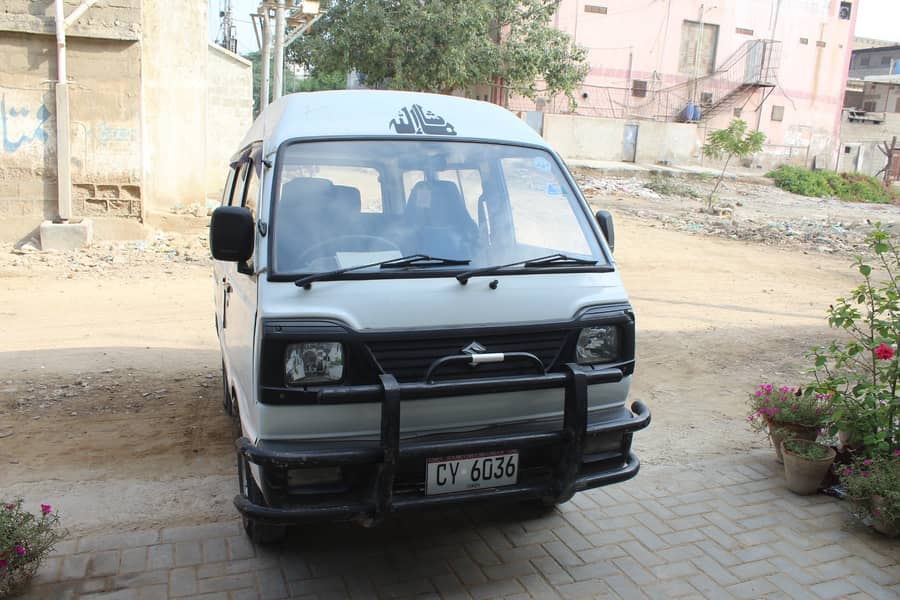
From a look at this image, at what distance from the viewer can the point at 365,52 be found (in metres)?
25.3

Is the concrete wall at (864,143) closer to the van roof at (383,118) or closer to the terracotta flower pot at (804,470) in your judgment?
the terracotta flower pot at (804,470)

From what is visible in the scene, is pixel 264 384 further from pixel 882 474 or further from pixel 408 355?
pixel 882 474

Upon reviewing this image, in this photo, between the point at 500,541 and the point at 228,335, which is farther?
the point at 228,335

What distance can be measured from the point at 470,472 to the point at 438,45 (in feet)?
75.9

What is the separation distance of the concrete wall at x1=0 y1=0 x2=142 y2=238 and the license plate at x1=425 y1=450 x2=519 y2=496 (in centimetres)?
1092

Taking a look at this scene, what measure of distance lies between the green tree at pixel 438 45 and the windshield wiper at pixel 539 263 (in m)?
21.8

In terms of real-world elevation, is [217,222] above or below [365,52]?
below

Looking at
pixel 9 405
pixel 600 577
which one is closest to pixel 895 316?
pixel 600 577

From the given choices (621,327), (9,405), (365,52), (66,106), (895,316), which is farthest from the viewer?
(365,52)

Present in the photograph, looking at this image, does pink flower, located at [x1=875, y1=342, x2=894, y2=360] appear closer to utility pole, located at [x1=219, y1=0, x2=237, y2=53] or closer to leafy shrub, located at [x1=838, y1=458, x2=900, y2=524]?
leafy shrub, located at [x1=838, y1=458, x2=900, y2=524]

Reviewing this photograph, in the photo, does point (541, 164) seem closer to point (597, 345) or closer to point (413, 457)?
point (597, 345)

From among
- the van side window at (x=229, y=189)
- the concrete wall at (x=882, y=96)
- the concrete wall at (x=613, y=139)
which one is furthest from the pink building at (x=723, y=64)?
the van side window at (x=229, y=189)

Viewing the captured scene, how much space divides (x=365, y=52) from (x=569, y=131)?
1097 centimetres

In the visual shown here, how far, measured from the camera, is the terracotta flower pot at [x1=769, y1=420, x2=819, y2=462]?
468cm
